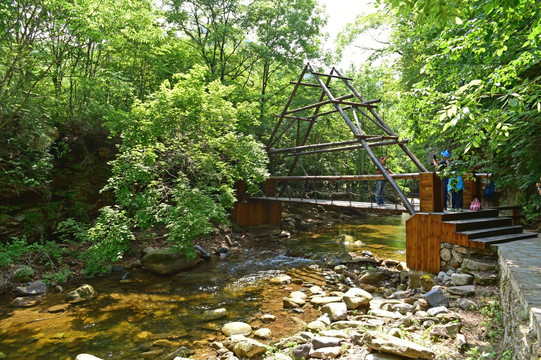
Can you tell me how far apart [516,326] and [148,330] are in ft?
17.1

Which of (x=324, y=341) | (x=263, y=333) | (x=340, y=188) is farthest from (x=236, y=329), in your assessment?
(x=340, y=188)

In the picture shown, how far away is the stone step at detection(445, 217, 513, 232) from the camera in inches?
225

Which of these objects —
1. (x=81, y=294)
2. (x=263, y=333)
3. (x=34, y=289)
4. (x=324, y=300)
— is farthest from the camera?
(x=34, y=289)

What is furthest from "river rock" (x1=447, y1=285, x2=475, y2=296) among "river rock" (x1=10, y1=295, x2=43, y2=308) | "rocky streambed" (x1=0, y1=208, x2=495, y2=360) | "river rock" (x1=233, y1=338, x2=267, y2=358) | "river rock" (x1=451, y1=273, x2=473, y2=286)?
"river rock" (x1=10, y1=295, x2=43, y2=308)

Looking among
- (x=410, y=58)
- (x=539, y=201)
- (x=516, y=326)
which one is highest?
(x=410, y=58)

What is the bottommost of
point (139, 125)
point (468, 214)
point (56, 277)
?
point (56, 277)

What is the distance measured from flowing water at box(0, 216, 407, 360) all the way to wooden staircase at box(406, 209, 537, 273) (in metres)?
2.47

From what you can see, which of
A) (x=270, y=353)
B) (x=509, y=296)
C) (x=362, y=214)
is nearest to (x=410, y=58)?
(x=362, y=214)

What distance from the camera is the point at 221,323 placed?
5.52 meters

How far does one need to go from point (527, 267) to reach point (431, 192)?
8.81ft

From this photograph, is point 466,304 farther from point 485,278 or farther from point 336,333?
point 336,333

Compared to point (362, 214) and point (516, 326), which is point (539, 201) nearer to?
point (516, 326)

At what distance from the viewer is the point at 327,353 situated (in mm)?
3766

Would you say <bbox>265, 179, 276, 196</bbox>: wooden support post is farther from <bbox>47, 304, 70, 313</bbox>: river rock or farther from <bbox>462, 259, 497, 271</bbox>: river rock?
<bbox>462, 259, 497, 271</bbox>: river rock
